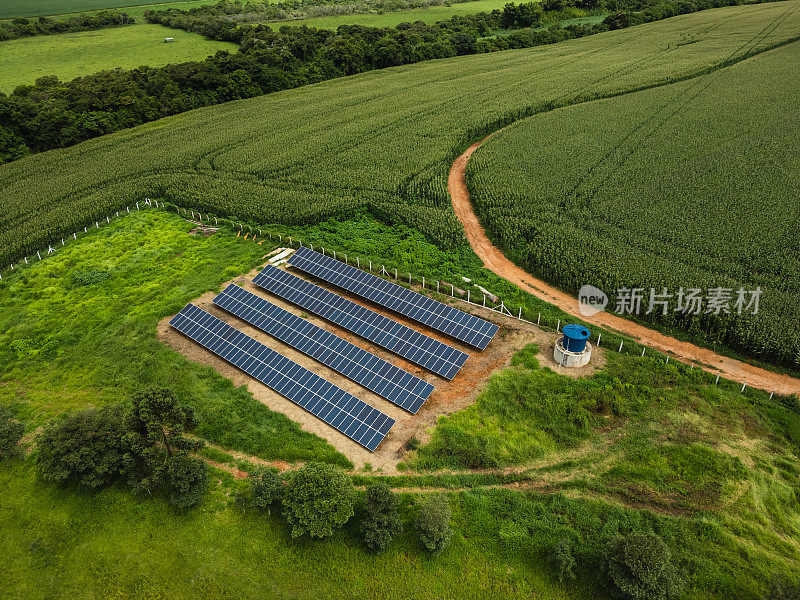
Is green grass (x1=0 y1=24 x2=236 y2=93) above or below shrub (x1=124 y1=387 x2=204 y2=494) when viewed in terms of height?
above

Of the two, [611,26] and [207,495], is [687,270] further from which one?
[611,26]

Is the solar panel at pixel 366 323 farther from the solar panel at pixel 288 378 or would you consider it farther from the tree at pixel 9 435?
the tree at pixel 9 435

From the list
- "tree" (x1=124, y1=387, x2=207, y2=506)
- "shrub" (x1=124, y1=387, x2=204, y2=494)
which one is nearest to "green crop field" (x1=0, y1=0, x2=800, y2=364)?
"shrub" (x1=124, y1=387, x2=204, y2=494)

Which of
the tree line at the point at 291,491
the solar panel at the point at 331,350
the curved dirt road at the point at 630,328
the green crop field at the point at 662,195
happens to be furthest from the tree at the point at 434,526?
the green crop field at the point at 662,195

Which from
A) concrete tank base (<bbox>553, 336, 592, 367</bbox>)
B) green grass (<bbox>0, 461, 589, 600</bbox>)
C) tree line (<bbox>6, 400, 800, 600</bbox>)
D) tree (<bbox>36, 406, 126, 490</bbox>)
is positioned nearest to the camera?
tree line (<bbox>6, 400, 800, 600</bbox>)

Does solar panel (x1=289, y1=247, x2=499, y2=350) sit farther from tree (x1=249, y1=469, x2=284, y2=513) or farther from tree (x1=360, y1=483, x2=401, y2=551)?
tree (x1=249, y1=469, x2=284, y2=513)

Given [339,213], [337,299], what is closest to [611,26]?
[339,213]

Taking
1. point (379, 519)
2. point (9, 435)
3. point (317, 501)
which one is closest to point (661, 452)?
point (379, 519)
